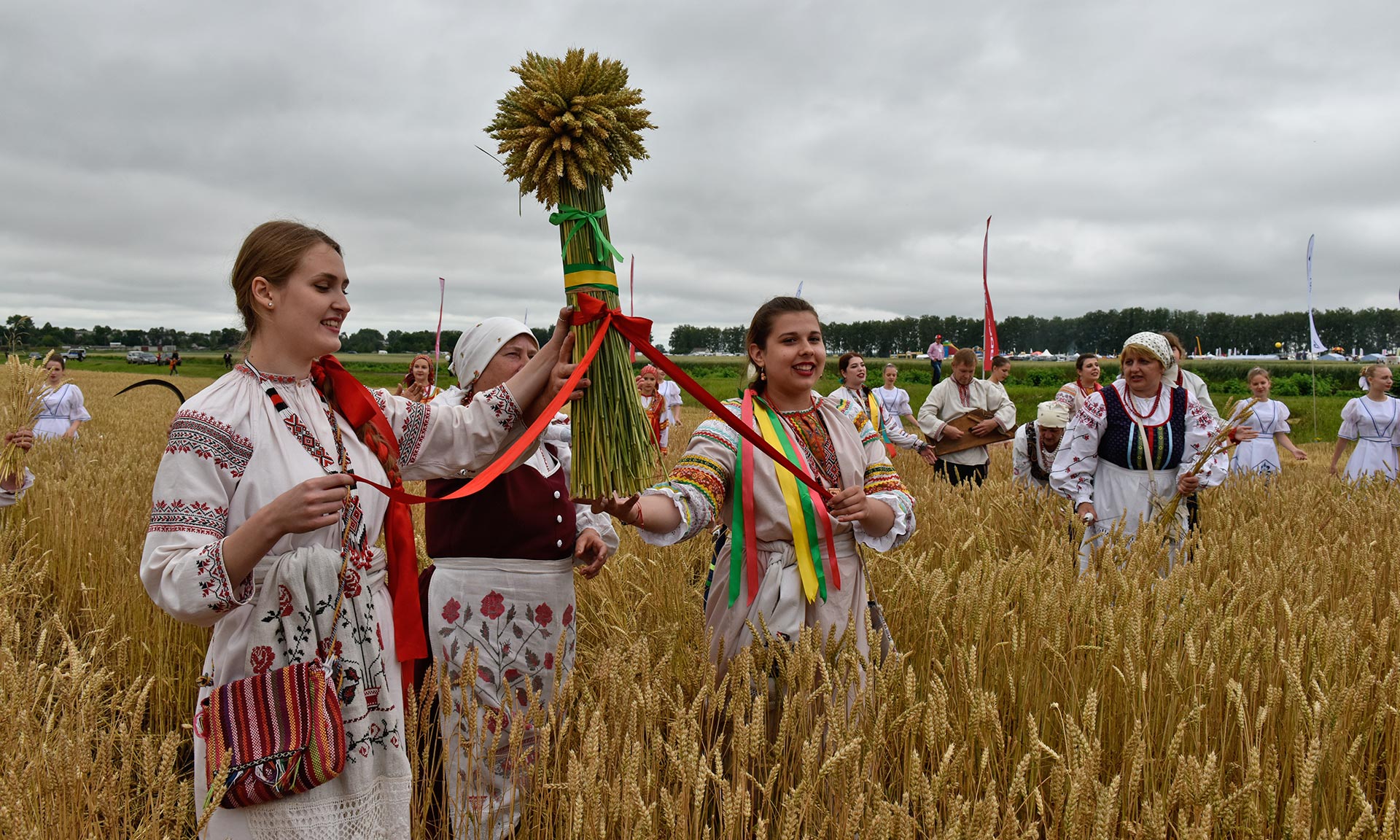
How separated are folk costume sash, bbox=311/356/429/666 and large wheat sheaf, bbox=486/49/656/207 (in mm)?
566

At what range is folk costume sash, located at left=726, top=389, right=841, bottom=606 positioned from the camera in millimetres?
2414

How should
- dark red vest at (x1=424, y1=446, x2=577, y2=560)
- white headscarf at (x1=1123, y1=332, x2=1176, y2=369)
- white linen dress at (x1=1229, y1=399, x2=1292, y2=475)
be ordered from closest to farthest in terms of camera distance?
dark red vest at (x1=424, y1=446, x2=577, y2=560) < white headscarf at (x1=1123, y1=332, x2=1176, y2=369) < white linen dress at (x1=1229, y1=399, x2=1292, y2=475)

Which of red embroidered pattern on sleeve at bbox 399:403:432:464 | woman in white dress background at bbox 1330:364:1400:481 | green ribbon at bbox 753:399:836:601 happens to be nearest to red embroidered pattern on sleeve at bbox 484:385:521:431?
red embroidered pattern on sleeve at bbox 399:403:432:464

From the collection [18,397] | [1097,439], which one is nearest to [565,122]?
[18,397]

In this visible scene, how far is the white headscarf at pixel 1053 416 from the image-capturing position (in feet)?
17.9

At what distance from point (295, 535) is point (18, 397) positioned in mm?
2701

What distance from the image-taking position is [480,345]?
2.80m

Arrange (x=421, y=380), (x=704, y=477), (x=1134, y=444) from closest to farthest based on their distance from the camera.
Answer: (x=704, y=477), (x=1134, y=444), (x=421, y=380)

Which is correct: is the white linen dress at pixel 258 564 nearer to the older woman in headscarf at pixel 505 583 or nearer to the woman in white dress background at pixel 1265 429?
the older woman in headscarf at pixel 505 583

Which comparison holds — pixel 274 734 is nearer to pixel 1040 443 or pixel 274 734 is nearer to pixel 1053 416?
pixel 1053 416

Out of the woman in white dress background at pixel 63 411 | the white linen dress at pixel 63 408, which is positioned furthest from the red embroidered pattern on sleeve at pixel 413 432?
the white linen dress at pixel 63 408

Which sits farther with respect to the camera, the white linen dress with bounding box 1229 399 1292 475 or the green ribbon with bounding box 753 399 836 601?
the white linen dress with bounding box 1229 399 1292 475

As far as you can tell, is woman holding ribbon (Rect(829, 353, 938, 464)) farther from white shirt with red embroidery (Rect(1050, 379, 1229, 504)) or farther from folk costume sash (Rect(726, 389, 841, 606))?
folk costume sash (Rect(726, 389, 841, 606))

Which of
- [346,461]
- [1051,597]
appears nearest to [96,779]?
[346,461]
